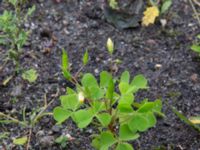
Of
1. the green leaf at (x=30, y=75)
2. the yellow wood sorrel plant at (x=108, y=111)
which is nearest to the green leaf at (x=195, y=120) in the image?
the yellow wood sorrel plant at (x=108, y=111)

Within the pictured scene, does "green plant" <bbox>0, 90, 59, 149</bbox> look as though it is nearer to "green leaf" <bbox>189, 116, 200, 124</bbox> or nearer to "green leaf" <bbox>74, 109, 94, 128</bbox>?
"green leaf" <bbox>74, 109, 94, 128</bbox>

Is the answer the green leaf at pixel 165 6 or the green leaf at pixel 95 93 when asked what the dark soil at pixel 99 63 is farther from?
the green leaf at pixel 95 93

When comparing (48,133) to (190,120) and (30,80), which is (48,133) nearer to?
(30,80)

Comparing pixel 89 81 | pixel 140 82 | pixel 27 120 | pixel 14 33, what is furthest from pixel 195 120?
pixel 14 33

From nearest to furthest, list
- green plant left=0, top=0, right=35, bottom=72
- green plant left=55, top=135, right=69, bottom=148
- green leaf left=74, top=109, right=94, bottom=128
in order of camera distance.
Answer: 1. green leaf left=74, top=109, right=94, bottom=128
2. green plant left=55, top=135, right=69, bottom=148
3. green plant left=0, top=0, right=35, bottom=72

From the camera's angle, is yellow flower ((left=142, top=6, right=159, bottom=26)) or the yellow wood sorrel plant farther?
yellow flower ((left=142, top=6, right=159, bottom=26))

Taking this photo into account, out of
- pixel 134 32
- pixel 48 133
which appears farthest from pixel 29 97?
pixel 134 32

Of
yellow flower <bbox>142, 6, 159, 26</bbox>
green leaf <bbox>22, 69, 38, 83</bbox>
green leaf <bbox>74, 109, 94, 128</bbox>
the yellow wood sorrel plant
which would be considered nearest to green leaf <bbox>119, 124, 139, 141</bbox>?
the yellow wood sorrel plant
